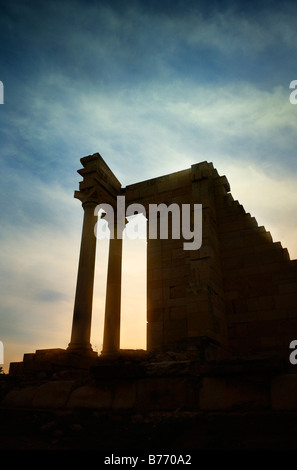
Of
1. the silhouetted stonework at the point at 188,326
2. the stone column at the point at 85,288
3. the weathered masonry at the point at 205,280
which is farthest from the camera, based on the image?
the stone column at the point at 85,288

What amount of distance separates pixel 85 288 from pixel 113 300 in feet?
7.79

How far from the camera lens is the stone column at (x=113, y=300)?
16.7m

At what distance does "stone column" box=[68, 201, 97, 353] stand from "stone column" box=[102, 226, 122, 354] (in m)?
1.89

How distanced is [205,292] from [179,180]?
6.63 meters

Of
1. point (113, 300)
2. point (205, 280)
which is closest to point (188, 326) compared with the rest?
point (205, 280)

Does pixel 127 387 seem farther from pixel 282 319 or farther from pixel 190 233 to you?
pixel 190 233

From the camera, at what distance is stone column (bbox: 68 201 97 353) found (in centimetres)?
1484

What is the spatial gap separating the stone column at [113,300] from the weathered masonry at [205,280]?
5 cm

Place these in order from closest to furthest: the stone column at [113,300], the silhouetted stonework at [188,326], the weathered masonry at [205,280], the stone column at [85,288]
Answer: the silhouetted stonework at [188,326] → the weathered masonry at [205,280] → the stone column at [85,288] → the stone column at [113,300]

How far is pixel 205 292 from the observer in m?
12.9

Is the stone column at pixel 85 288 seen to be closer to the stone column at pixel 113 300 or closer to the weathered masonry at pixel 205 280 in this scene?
the weathered masonry at pixel 205 280

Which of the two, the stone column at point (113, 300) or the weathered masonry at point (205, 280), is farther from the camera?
the stone column at point (113, 300)

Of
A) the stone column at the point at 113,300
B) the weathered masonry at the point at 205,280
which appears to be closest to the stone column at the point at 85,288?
the weathered masonry at the point at 205,280
